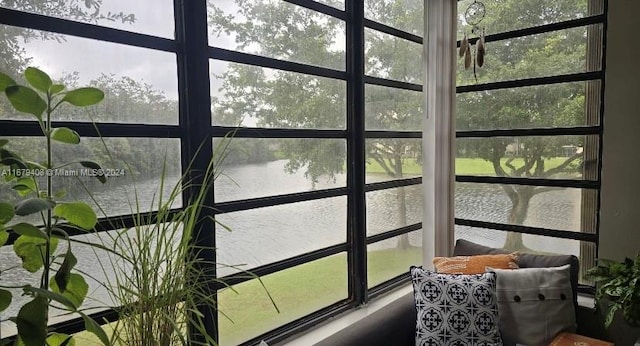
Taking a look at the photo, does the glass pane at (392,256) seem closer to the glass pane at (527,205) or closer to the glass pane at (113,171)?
the glass pane at (527,205)

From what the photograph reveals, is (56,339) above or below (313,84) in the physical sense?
below

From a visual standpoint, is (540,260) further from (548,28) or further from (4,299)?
(4,299)

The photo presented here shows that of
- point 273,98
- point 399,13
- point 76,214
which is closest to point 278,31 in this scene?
point 273,98

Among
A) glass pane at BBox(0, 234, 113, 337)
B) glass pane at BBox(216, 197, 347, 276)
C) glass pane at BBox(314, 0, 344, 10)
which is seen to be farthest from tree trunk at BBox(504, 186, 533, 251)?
glass pane at BBox(0, 234, 113, 337)

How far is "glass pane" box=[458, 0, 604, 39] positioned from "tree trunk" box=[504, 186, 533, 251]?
3.91ft

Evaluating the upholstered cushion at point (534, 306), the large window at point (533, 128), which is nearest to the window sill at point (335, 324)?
the upholstered cushion at point (534, 306)

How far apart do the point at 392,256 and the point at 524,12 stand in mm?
2030

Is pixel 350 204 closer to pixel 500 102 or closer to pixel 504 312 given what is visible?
pixel 504 312

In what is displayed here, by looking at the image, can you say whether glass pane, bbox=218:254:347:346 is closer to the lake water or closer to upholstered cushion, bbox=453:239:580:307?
the lake water

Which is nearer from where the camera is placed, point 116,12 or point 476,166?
point 116,12

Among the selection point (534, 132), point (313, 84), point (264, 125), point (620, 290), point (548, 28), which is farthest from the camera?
→ point (534, 132)

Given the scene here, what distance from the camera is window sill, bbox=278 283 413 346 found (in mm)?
2180

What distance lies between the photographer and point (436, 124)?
3.01m

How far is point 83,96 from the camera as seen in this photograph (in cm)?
105
